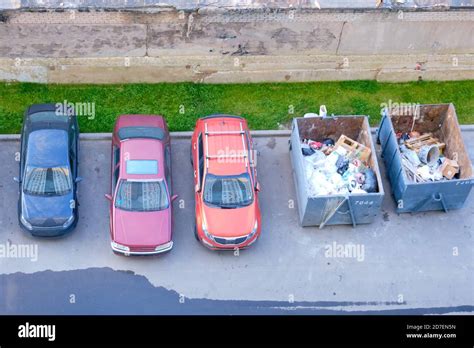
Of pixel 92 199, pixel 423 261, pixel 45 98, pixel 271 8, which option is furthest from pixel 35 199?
pixel 423 261

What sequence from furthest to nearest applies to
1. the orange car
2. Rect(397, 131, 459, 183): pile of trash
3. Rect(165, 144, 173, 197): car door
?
1. Rect(397, 131, 459, 183): pile of trash
2. Rect(165, 144, 173, 197): car door
3. the orange car

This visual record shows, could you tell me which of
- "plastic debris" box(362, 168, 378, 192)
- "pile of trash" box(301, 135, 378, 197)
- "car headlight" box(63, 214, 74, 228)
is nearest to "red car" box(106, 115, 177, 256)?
"car headlight" box(63, 214, 74, 228)

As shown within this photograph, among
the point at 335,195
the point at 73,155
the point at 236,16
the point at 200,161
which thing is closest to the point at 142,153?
the point at 200,161

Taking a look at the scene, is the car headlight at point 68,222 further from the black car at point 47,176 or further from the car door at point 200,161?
the car door at point 200,161

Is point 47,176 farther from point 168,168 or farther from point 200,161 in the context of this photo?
point 200,161

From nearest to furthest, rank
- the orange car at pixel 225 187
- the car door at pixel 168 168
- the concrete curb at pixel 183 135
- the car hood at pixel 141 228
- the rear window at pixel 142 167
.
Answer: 1. the car hood at pixel 141 228
2. the orange car at pixel 225 187
3. the rear window at pixel 142 167
4. the car door at pixel 168 168
5. the concrete curb at pixel 183 135

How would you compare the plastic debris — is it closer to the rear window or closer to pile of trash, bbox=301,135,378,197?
pile of trash, bbox=301,135,378,197

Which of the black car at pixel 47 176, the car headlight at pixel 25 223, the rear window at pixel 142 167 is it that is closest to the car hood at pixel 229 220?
the rear window at pixel 142 167

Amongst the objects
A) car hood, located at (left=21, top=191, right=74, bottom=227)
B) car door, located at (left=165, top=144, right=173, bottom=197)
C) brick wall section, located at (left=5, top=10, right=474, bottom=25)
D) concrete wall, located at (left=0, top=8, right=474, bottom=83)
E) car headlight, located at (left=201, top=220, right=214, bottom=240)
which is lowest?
car headlight, located at (left=201, top=220, right=214, bottom=240)
